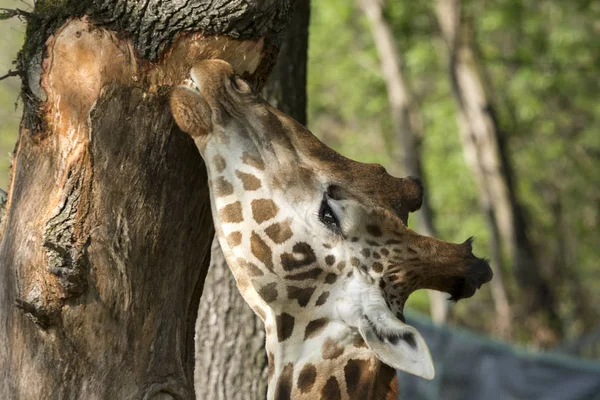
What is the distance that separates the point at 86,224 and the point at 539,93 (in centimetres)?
2123

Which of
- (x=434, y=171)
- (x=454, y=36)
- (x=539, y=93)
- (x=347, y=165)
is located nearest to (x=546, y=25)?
(x=539, y=93)

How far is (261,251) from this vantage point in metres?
3.44

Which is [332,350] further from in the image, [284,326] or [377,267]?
[377,267]

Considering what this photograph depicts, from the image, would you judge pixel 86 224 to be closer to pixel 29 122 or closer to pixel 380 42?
pixel 29 122

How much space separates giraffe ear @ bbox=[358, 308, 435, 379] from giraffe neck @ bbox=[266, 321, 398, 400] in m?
0.17

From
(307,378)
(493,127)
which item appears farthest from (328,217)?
(493,127)

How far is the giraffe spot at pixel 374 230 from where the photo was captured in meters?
3.54

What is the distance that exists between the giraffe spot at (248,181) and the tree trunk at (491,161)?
13.1 m

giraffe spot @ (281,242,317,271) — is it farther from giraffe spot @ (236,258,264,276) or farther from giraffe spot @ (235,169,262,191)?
giraffe spot @ (235,169,262,191)

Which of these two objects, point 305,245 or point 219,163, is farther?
point 305,245

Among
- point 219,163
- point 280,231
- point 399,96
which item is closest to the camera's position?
point 219,163

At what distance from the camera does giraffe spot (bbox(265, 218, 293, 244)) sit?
3443 millimetres

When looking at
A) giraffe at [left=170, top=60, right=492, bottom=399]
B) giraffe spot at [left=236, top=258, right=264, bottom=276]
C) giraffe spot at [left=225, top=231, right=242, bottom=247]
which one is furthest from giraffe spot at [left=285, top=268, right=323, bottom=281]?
giraffe spot at [left=225, top=231, right=242, bottom=247]

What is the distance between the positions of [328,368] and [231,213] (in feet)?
2.10
